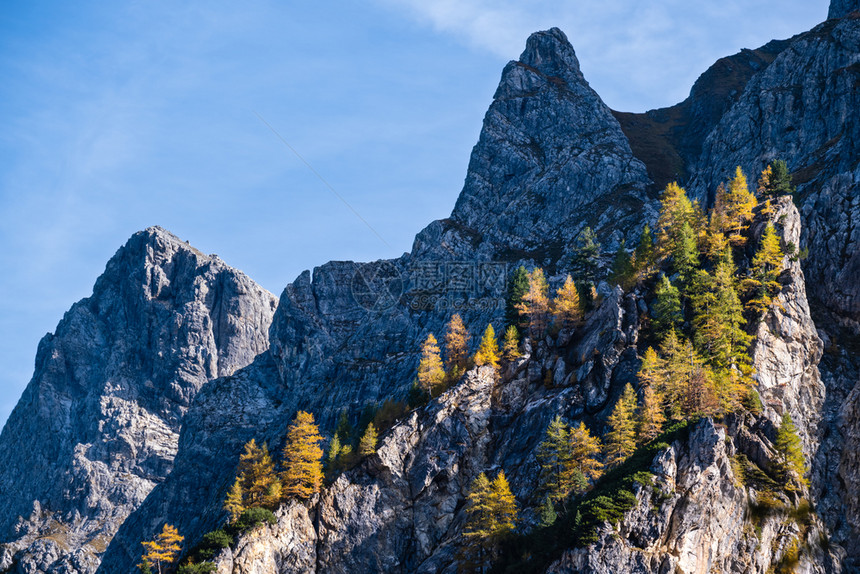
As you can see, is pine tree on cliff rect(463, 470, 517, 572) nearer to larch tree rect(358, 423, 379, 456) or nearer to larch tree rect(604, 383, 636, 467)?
larch tree rect(604, 383, 636, 467)

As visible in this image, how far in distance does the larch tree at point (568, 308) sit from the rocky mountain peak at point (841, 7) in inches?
4522

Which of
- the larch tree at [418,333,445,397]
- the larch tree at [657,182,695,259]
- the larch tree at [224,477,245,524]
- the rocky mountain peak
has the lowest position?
the larch tree at [224,477,245,524]

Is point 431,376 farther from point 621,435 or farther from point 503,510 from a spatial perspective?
point 621,435

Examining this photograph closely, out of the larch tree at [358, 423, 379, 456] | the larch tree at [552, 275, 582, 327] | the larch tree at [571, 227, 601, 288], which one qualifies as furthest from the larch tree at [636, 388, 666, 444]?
the larch tree at [571, 227, 601, 288]

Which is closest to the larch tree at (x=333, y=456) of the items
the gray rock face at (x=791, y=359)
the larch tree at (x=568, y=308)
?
the larch tree at (x=568, y=308)

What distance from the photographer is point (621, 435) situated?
77.7m

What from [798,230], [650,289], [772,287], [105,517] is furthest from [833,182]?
[105,517]

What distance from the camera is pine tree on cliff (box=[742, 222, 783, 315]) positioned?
89.5 m

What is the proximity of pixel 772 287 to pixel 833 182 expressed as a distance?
2368 cm

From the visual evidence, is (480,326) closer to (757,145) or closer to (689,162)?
(757,145)

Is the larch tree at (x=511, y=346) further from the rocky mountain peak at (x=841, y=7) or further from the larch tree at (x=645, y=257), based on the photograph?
the rocky mountain peak at (x=841, y=7)

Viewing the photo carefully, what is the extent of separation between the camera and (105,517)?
631 ft

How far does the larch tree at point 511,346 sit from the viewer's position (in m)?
103

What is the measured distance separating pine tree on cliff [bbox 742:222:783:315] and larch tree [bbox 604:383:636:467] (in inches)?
834
